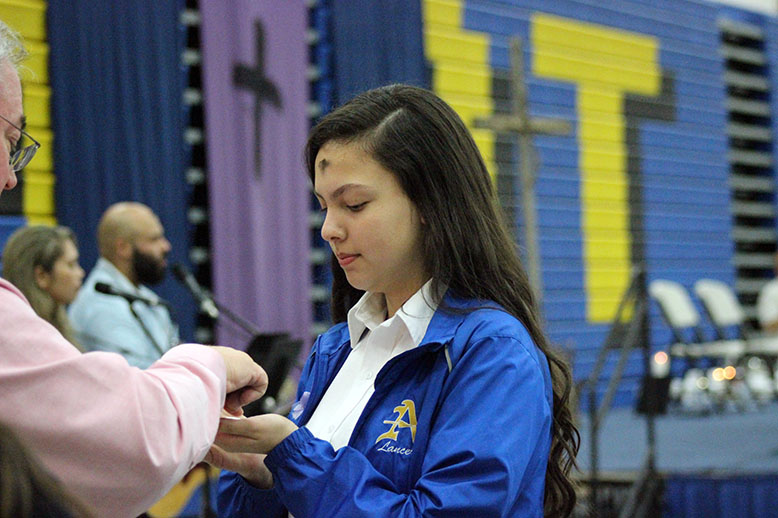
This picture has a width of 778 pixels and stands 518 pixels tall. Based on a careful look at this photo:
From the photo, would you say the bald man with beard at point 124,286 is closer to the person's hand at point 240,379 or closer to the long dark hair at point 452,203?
the long dark hair at point 452,203

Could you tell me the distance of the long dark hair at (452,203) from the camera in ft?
4.45

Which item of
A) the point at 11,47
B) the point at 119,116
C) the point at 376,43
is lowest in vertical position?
the point at 11,47

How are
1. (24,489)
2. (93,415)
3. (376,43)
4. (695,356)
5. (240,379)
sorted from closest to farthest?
(24,489) → (93,415) → (240,379) → (376,43) → (695,356)

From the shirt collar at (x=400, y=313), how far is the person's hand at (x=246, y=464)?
0.88ft

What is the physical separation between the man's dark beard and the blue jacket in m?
3.34

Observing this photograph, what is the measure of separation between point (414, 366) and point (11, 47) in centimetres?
71

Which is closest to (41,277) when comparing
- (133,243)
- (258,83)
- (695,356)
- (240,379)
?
(133,243)

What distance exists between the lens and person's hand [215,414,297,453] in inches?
45.4

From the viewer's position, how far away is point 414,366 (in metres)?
1.32

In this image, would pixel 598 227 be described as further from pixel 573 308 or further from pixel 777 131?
pixel 777 131

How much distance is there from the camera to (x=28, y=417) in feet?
2.76

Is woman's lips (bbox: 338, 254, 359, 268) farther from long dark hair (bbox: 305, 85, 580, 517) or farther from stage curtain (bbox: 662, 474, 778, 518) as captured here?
stage curtain (bbox: 662, 474, 778, 518)

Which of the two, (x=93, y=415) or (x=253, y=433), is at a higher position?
(x=93, y=415)

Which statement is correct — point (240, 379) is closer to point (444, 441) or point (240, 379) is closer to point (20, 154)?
point (444, 441)
